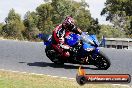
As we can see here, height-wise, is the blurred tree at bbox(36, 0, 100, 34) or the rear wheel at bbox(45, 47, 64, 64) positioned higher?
Result: the blurred tree at bbox(36, 0, 100, 34)

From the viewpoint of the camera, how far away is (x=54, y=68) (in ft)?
39.3

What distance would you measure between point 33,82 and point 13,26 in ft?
176

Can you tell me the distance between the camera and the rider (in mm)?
11533

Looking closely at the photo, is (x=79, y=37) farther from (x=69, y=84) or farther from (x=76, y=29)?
(x=69, y=84)

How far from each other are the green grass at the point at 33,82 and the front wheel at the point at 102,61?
222cm

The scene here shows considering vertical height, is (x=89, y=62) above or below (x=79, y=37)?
below

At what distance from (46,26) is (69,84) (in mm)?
52166

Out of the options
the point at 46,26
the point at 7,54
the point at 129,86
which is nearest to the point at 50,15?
the point at 46,26

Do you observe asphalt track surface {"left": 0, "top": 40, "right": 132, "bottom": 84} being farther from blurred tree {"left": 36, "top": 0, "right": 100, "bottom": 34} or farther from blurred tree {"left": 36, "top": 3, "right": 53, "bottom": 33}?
blurred tree {"left": 36, "top": 3, "right": 53, "bottom": 33}

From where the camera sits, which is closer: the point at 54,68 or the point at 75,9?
the point at 54,68

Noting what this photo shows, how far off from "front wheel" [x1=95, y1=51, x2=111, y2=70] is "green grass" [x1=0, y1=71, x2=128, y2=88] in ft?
7.27

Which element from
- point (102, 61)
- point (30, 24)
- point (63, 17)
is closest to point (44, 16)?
point (30, 24)

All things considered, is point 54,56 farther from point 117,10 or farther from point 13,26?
point 117,10

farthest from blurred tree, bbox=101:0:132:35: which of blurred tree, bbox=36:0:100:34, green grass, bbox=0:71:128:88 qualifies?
green grass, bbox=0:71:128:88
